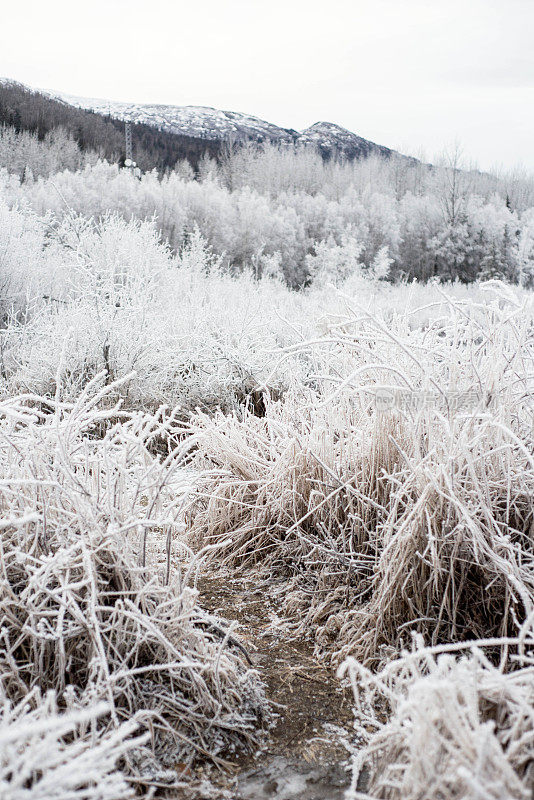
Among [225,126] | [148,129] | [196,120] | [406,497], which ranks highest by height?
[196,120]

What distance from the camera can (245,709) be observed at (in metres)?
1.74

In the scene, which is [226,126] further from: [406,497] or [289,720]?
[289,720]

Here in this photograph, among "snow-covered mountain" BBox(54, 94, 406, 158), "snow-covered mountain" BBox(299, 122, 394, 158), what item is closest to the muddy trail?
"snow-covered mountain" BBox(54, 94, 406, 158)

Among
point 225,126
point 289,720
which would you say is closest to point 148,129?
point 225,126

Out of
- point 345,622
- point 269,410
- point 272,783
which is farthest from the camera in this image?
point 269,410

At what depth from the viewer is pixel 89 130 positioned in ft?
162

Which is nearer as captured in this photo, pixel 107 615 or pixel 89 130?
pixel 107 615

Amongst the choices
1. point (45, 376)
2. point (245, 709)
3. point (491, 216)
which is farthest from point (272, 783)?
point (491, 216)

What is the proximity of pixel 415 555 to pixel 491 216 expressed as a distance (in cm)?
3448

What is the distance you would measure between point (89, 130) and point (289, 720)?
176ft

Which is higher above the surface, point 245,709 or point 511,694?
point 511,694

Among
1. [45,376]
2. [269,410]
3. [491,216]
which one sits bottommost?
[45,376]

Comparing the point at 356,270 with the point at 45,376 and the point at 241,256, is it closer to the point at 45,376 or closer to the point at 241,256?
the point at 241,256

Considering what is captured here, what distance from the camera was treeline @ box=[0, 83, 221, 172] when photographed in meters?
46.4
